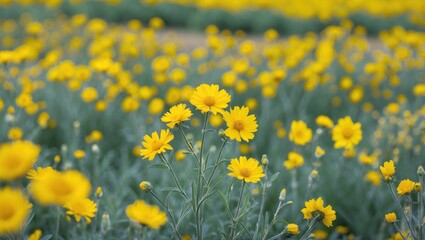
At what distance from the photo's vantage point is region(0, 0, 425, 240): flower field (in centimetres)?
136

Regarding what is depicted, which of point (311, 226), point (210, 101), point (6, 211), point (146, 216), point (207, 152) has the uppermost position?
point (210, 101)

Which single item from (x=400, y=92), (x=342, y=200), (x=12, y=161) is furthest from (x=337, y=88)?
(x=12, y=161)

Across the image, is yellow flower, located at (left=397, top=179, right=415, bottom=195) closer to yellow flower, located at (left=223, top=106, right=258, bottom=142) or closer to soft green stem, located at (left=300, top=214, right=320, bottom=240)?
soft green stem, located at (left=300, top=214, right=320, bottom=240)

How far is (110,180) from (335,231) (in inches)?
52.2

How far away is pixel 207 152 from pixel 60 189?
139cm

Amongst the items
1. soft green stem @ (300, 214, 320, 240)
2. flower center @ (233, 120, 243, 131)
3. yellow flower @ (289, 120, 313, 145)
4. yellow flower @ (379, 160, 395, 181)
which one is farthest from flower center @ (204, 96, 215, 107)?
yellow flower @ (289, 120, 313, 145)

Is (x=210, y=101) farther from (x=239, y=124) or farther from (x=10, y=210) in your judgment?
(x=10, y=210)

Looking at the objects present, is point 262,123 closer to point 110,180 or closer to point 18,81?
point 110,180

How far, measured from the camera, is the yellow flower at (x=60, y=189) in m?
0.91

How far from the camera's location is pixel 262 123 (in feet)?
11.2

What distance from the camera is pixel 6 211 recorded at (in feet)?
3.01

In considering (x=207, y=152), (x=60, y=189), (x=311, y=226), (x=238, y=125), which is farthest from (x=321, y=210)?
(x=207, y=152)

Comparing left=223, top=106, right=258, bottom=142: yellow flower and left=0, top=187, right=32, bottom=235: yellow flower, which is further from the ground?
left=223, top=106, right=258, bottom=142: yellow flower

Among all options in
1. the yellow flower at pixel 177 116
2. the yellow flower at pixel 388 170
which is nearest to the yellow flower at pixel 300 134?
the yellow flower at pixel 388 170
